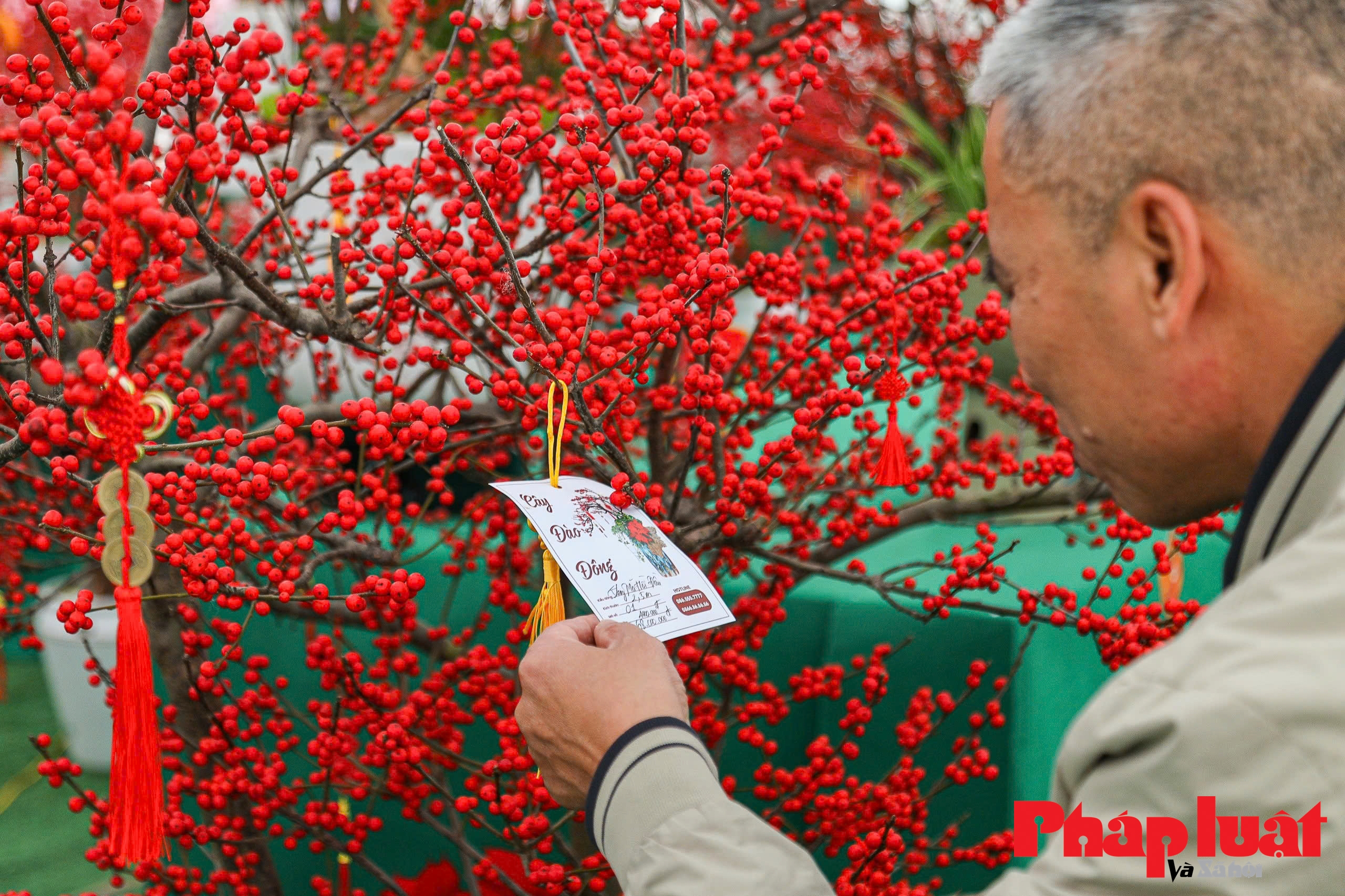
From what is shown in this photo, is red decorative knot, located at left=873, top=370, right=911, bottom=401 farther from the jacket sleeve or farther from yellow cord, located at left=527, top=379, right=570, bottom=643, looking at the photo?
the jacket sleeve

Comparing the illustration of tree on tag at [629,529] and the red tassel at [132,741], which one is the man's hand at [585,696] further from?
the red tassel at [132,741]

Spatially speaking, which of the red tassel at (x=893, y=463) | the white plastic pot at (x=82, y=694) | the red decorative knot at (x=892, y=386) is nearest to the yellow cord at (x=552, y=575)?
the red decorative knot at (x=892, y=386)

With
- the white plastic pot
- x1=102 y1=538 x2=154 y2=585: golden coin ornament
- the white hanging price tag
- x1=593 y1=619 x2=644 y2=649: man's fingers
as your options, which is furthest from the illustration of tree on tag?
the white plastic pot

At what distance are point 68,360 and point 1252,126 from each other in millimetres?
1610

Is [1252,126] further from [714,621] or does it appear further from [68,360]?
[68,360]

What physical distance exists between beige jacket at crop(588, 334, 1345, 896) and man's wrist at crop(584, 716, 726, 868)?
99mm

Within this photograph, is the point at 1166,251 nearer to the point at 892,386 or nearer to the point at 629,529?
the point at 629,529

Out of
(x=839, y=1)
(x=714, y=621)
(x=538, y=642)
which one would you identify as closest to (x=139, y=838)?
(x=538, y=642)

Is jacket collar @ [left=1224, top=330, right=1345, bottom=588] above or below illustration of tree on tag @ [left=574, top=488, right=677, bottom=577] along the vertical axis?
above

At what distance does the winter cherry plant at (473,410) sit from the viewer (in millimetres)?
1263

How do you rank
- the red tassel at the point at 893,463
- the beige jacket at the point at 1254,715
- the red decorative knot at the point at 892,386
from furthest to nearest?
the red tassel at the point at 893,463 → the red decorative knot at the point at 892,386 → the beige jacket at the point at 1254,715

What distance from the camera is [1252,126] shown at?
2.36 ft

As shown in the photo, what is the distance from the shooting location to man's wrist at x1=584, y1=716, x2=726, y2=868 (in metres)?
0.84

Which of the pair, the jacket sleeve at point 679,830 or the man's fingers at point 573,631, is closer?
the jacket sleeve at point 679,830
